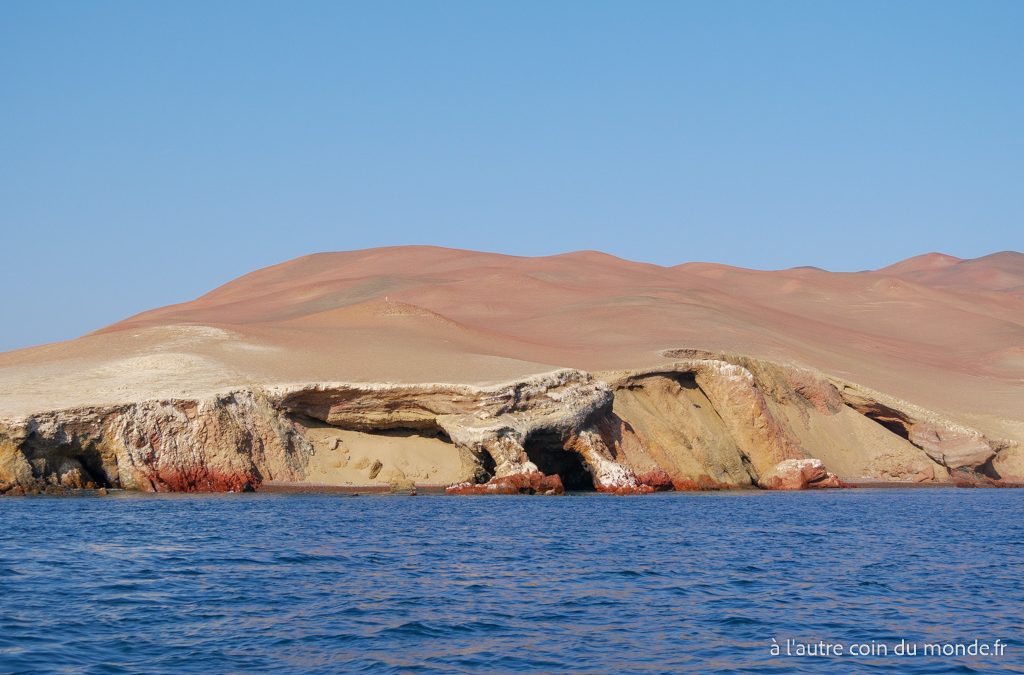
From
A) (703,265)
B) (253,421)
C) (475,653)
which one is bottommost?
(475,653)

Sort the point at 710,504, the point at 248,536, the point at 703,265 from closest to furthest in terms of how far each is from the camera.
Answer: the point at 248,536
the point at 710,504
the point at 703,265

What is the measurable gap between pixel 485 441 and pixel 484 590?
23.6 m

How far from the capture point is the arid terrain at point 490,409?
1750 inches

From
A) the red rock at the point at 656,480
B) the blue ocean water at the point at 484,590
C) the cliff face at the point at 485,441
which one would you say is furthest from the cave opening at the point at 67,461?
the red rock at the point at 656,480

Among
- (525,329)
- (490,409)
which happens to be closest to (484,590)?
(490,409)

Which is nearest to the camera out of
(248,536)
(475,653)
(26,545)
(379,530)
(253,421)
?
(475,653)

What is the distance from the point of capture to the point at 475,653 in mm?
16859

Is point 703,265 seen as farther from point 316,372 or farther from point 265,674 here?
point 265,674

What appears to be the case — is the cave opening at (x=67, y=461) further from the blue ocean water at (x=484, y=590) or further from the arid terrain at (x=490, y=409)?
the blue ocean water at (x=484, y=590)

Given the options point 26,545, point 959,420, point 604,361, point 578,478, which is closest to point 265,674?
point 26,545

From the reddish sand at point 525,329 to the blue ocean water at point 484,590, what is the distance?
45.8ft

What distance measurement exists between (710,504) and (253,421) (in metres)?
17.1

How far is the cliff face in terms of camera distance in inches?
1721

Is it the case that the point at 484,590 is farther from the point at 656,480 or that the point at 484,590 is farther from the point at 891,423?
the point at 891,423
